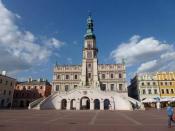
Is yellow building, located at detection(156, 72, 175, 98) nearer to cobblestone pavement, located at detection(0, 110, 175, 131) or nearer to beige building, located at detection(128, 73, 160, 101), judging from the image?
beige building, located at detection(128, 73, 160, 101)

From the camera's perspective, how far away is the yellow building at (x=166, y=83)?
2859 inches

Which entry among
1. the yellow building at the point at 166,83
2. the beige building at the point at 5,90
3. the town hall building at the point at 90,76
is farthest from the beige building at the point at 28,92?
the yellow building at the point at 166,83

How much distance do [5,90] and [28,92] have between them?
47.7 ft

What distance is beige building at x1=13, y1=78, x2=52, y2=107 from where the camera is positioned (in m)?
→ 79.1

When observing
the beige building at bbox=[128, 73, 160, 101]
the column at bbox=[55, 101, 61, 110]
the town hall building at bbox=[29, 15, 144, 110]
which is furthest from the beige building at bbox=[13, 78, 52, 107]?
the beige building at bbox=[128, 73, 160, 101]

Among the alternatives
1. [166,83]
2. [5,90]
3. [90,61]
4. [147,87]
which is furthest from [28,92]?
[166,83]

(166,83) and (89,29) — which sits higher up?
(89,29)

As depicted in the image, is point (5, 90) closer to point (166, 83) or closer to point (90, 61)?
point (90, 61)

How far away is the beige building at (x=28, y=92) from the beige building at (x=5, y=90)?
8.53m

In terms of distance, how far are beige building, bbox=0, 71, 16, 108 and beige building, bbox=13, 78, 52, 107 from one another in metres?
8.53

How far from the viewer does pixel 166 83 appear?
7356cm

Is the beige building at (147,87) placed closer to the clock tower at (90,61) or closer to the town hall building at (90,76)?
the town hall building at (90,76)

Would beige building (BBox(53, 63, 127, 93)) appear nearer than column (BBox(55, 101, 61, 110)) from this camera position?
No

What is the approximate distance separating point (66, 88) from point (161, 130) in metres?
58.5
